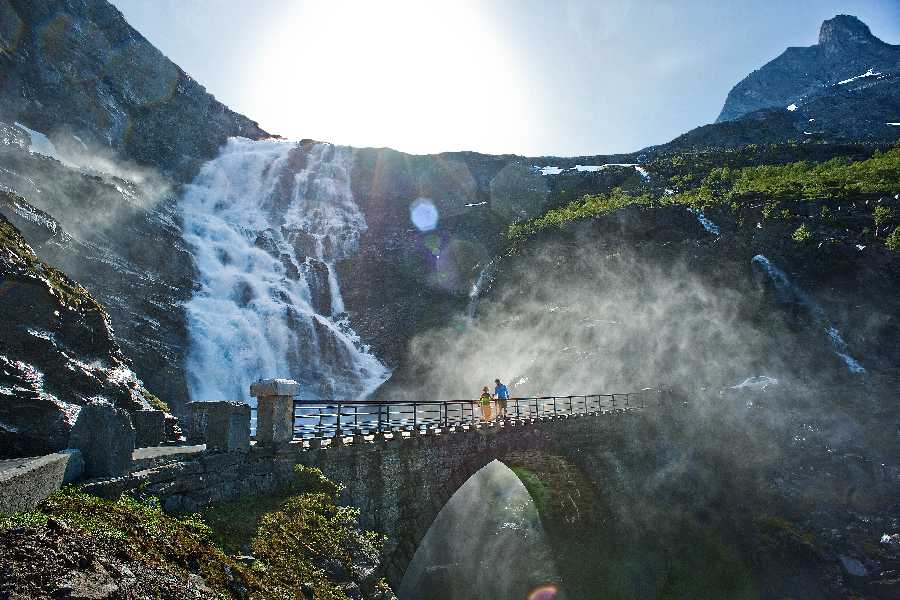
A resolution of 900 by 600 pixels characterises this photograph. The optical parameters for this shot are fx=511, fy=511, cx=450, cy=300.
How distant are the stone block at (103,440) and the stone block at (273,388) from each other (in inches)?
128

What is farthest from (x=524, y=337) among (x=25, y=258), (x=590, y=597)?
(x=25, y=258)

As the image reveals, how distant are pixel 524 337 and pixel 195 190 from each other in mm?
43279

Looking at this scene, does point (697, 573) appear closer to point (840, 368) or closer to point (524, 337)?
point (840, 368)

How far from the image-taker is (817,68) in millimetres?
138625

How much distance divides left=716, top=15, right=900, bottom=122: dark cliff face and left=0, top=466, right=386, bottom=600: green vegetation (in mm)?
147091

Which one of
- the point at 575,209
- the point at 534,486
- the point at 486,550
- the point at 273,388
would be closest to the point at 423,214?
the point at 575,209

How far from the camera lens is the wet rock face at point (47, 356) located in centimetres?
1351

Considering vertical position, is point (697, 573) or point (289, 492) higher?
point (289, 492)

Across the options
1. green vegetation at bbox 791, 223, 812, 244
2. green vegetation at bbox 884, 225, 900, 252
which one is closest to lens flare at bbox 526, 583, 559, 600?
green vegetation at bbox 791, 223, 812, 244

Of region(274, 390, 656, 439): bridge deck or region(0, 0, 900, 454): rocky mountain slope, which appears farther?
region(0, 0, 900, 454): rocky mountain slope

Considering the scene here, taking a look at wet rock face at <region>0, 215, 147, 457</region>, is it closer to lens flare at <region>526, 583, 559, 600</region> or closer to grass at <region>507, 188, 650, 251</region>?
lens flare at <region>526, 583, 559, 600</region>

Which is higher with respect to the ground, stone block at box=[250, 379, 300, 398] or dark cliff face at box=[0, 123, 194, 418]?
dark cliff face at box=[0, 123, 194, 418]

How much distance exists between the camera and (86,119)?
178 ft

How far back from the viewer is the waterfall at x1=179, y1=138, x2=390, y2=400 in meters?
39.9
